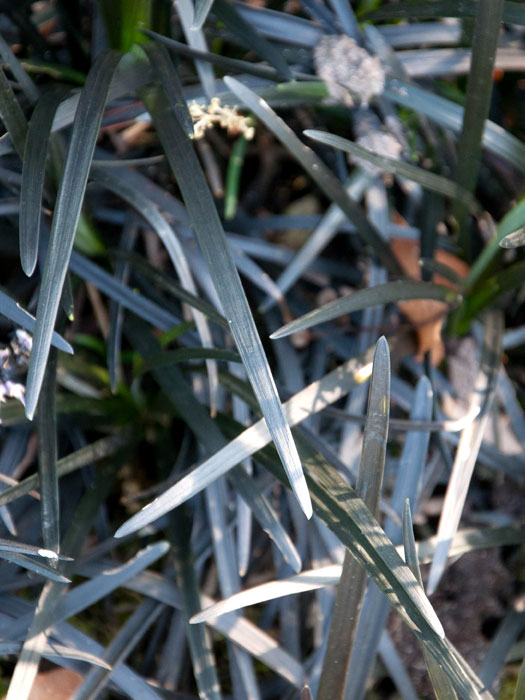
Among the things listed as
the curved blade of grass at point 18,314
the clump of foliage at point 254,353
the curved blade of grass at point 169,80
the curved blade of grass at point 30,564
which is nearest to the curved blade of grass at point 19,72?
the clump of foliage at point 254,353

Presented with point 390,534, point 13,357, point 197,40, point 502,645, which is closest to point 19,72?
point 197,40

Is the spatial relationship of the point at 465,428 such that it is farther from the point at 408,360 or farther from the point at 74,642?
the point at 74,642

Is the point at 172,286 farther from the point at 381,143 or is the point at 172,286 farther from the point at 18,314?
the point at 381,143

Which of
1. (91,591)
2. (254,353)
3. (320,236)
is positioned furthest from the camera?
(320,236)

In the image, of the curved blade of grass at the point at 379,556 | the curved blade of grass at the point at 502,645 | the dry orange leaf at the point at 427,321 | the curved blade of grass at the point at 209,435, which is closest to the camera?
the curved blade of grass at the point at 379,556

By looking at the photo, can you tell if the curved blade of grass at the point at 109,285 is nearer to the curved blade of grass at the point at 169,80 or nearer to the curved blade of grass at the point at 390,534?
the curved blade of grass at the point at 169,80

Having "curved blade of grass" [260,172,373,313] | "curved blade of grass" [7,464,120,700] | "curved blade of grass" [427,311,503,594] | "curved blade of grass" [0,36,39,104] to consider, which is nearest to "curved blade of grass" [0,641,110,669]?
"curved blade of grass" [7,464,120,700]

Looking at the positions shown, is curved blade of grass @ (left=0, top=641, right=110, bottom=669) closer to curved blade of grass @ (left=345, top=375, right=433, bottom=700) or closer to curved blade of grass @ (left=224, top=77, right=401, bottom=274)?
curved blade of grass @ (left=345, top=375, right=433, bottom=700)
